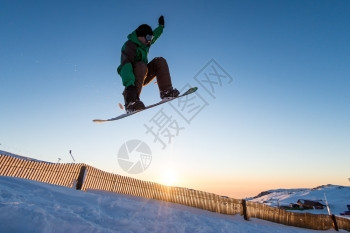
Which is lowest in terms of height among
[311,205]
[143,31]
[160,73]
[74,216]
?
[74,216]

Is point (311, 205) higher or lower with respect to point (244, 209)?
higher

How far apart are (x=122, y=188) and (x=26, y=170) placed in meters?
3.60

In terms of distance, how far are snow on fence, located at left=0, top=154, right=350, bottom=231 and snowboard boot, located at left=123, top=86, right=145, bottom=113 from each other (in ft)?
16.4

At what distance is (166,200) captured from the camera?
10.3m

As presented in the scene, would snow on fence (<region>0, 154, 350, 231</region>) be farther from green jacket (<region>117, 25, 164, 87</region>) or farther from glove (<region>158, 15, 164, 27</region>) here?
glove (<region>158, 15, 164, 27</region>)

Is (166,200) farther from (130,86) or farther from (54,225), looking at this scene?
(54,225)

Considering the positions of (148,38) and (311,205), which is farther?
(311,205)

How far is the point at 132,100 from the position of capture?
4.55 m

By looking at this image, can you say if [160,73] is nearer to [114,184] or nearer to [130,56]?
[130,56]

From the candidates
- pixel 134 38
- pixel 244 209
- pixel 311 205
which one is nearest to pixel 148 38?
pixel 134 38

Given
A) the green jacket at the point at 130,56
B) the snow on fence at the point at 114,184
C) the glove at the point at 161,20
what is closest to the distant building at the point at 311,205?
the snow on fence at the point at 114,184

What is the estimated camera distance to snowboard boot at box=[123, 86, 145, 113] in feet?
14.8

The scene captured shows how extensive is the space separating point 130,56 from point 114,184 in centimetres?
647

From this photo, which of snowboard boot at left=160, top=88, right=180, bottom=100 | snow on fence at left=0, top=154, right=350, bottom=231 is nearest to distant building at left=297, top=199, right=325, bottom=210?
snow on fence at left=0, top=154, right=350, bottom=231
